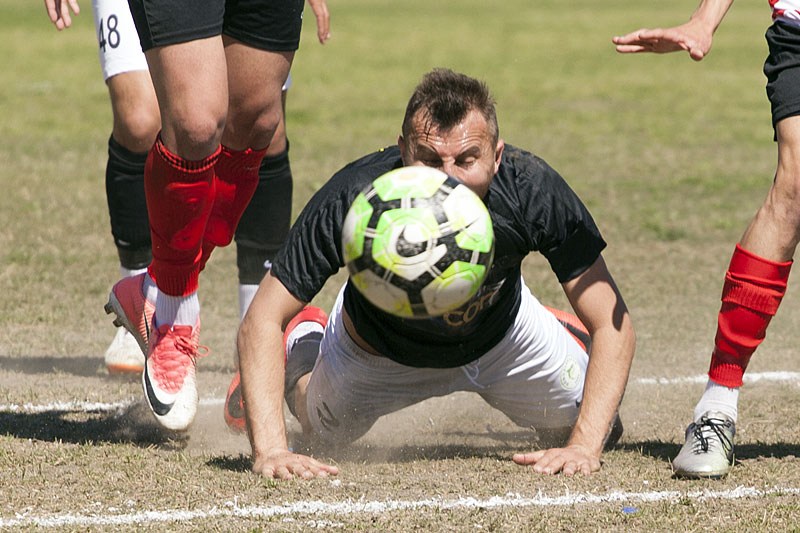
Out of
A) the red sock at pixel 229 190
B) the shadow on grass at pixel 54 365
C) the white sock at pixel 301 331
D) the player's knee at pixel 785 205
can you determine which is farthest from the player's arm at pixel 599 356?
the shadow on grass at pixel 54 365

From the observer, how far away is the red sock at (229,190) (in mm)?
4438

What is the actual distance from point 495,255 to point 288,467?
3.12ft

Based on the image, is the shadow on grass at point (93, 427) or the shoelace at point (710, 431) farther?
the shadow on grass at point (93, 427)

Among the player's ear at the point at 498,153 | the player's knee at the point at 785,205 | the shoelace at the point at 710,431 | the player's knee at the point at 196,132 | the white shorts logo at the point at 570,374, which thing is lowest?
the shoelace at the point at 710,431

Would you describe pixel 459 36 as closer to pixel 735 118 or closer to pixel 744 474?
pixel 735 118

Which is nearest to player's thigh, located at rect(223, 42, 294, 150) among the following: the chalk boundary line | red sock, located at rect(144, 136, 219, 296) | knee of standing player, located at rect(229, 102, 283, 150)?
knee of standing player, located at rect(229, 102, 283, 150)

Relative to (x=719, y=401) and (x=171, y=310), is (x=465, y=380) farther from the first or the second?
(x=171, y=310)

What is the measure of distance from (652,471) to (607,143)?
28.3 feet

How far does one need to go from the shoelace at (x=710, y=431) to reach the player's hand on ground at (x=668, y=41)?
1192 millimetres

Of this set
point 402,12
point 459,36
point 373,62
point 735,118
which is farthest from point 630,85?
point 402,12

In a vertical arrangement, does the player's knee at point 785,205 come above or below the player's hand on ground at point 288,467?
above

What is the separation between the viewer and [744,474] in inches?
143

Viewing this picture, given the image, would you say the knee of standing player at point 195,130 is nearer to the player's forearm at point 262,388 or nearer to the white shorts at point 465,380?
the player's forearm at point 262,388

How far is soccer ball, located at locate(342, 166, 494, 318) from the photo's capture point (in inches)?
124
